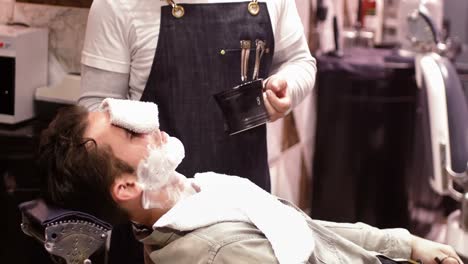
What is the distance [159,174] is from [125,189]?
8 centimetres

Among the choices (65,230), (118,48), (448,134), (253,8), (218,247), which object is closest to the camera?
(65,230)

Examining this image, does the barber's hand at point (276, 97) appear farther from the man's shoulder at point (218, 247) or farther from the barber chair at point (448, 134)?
the barber chair at point (448, 134)

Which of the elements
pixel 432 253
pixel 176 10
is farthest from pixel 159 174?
pixel 432 253

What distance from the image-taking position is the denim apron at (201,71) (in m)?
1.82

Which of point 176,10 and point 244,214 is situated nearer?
point 244,214

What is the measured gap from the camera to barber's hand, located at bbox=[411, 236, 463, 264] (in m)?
1.76

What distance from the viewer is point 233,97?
1.78 m

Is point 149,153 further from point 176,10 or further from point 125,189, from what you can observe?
point 176,10

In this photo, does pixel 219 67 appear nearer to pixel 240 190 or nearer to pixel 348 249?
pixel 240 190

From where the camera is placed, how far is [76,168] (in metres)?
1.40

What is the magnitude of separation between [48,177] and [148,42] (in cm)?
51

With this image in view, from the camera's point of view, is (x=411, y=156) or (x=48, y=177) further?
(x=411, y=156)

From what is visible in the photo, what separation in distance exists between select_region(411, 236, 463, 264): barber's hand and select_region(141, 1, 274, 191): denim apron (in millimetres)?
Result: 525

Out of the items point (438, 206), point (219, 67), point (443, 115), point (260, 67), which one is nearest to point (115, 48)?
point (219, 67)
